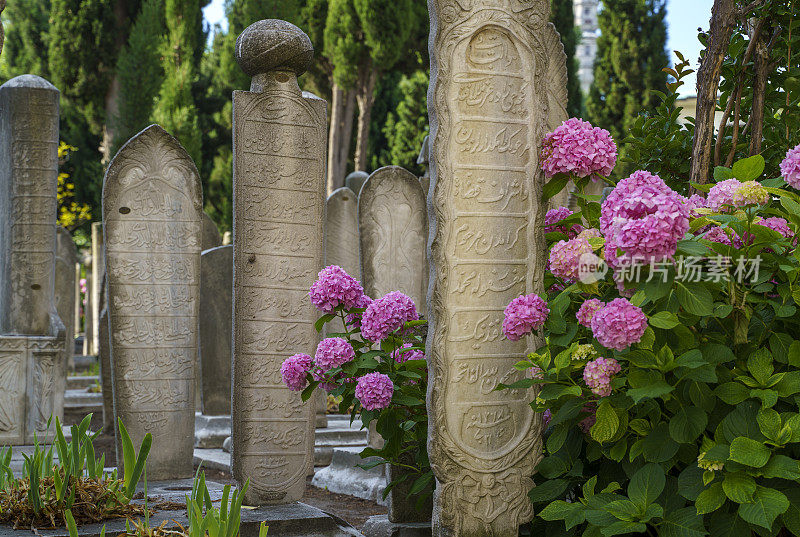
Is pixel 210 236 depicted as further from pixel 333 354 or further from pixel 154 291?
pixel 333 354

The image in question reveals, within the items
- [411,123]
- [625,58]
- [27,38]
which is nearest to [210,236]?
[411,123]

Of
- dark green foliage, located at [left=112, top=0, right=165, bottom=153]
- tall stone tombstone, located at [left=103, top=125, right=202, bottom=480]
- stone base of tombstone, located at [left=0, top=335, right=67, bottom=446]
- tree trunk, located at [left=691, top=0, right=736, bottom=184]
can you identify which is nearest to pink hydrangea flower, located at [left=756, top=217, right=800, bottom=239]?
tree trunk, located at [left=691, top=0, right=736, bottom=184]

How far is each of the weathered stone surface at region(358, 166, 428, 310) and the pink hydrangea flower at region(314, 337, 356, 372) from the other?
111 inches

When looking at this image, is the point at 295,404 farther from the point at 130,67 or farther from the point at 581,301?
the point at 130,67

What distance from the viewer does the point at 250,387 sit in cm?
412

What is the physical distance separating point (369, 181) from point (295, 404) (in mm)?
2258

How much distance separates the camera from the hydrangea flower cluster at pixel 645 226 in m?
2.14

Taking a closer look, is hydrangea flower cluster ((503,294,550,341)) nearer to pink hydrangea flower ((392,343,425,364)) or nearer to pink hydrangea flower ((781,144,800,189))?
pink hydrangea flower ((392,343,425,364))

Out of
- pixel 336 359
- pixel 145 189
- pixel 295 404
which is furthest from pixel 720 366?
pixel 145 189

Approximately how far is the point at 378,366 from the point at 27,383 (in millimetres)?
4463

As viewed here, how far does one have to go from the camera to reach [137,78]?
57.5ft

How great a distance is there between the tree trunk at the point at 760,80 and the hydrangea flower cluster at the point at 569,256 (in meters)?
1.31

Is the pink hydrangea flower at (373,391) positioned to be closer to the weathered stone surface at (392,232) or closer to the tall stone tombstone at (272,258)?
the tall stone tombstone at (272,258)

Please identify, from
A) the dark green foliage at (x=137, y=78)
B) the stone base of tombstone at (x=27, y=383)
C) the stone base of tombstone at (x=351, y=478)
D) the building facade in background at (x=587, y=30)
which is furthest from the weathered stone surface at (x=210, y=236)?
the building facade in background at (x=587, y=30)
